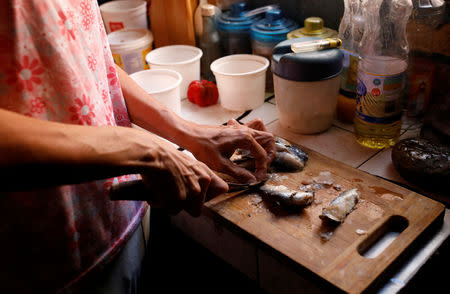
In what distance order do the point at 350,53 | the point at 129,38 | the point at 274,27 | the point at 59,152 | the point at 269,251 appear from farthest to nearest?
the point at 129,38
the point at 274,27
the point at 350,53
the point at 269,251
the point at 59,152

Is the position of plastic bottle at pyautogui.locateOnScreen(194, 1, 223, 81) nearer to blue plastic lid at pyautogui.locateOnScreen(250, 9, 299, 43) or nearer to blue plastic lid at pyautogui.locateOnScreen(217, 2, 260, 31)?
blue plastic lid at pyautogui.locateOnScreen(217, 2, 260, 31)

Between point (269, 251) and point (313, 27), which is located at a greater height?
point (313, 27)

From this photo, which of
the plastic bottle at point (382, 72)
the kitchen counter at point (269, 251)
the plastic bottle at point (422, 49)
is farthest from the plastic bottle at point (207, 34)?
the plastic bottle at point (422, 49)

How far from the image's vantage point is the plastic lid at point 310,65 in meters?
1.16

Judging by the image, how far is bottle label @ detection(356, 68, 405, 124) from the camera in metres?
1.09

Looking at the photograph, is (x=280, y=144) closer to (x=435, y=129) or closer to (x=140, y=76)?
(x=435, y=129)

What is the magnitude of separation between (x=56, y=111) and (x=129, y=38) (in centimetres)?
103

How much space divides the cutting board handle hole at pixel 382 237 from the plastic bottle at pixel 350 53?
1.60 ft

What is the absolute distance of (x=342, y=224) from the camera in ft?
2.97

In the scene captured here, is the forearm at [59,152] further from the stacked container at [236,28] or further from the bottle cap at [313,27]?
the stacked container at [236,28]

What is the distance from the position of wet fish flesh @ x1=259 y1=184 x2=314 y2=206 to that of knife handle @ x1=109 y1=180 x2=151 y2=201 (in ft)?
1.08

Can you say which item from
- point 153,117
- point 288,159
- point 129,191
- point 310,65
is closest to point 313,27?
point 310,65

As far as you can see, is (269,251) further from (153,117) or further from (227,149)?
(153,117)

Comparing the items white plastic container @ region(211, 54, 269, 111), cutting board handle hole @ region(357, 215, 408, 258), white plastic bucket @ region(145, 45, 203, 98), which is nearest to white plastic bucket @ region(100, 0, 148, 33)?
white plastic bucket @ region(145, 45, 203, 98)
